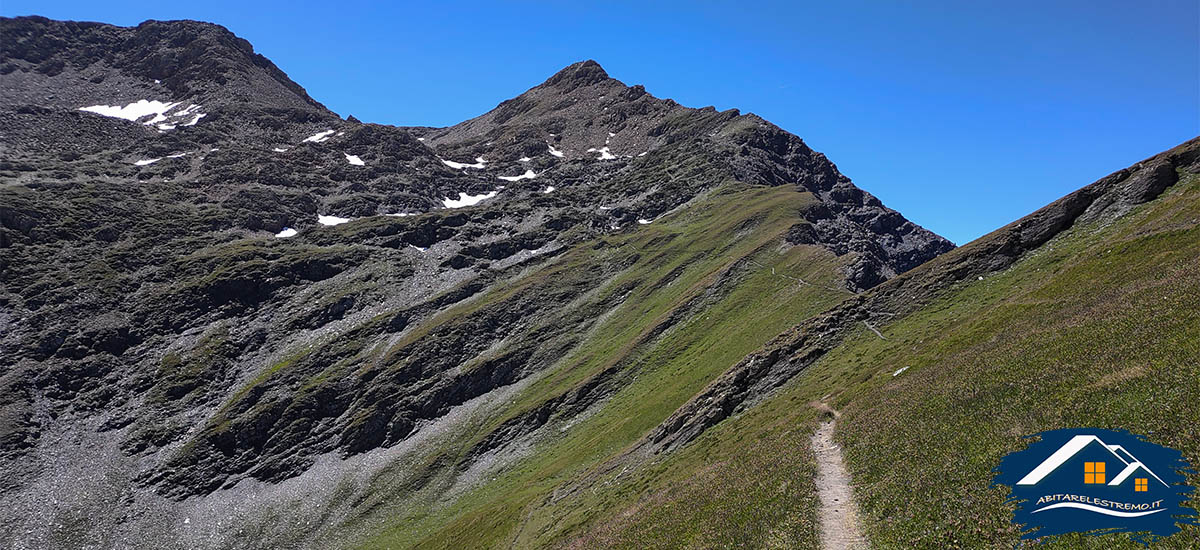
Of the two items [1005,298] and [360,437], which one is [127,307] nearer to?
[360,437]

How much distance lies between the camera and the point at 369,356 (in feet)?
458

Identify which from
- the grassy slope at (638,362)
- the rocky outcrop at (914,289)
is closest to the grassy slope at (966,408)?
the rocky outcrop at (914,289)

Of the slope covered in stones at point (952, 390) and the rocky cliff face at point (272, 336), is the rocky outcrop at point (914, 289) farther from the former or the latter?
the rocky cliff face at point (272, 336)

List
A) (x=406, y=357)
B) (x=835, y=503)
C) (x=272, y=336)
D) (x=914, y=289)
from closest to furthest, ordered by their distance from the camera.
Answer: (x=835, y=503) → (x=914, y=289) → (x=406, y=357) → (x=272, y=336)

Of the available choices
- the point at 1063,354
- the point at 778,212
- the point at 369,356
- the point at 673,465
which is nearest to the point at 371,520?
the point at 369,356

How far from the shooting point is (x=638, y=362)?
99.4 metres

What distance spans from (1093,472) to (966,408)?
1026 centimetres

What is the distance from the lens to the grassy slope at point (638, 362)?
233ft

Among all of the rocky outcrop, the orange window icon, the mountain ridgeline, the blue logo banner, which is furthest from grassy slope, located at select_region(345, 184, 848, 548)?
the orange window icon

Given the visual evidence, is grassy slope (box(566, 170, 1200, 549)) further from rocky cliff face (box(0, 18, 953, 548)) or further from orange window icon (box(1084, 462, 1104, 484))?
rocky cliff face (box(0, 18, 953, 548))

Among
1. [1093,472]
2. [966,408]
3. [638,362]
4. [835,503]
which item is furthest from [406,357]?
[1093,472]

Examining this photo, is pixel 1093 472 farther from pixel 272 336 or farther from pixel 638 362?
pixel 272 336

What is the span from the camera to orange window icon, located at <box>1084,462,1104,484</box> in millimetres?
17173

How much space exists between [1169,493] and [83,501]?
152 meters
